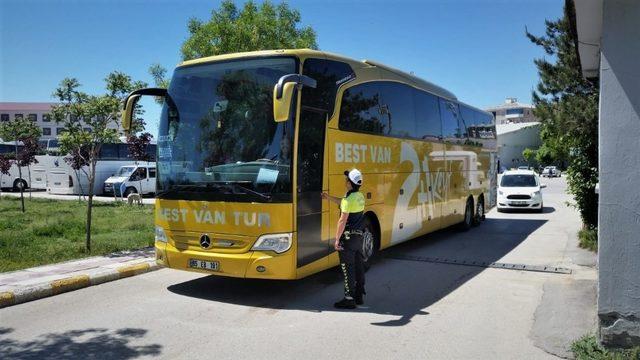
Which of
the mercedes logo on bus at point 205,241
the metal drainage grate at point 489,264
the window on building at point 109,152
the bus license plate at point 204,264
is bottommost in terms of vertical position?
the metal drainage grate at point 489,264

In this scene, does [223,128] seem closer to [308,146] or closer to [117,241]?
[308,146]

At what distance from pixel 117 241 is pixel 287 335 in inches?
294

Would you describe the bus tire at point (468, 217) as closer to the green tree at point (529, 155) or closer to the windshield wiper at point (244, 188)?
the windshield wiper at point (244, 188)

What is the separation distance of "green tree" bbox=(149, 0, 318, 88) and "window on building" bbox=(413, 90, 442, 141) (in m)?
6.79

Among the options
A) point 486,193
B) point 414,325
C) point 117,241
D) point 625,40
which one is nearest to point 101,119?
point 117,241

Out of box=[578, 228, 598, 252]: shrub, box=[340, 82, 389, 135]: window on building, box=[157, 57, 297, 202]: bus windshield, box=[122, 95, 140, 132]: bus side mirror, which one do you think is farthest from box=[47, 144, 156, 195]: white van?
box=[578, 228, 598, 252]: shrub

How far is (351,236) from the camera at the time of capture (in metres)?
6.63

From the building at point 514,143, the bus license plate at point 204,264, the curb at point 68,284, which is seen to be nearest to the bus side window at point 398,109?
the bus license plate at point 204,264

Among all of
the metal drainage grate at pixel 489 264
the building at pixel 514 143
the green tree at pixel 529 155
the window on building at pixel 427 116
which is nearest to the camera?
the metal drainage grate at pixel 489 264

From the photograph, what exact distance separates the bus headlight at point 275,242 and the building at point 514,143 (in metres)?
84.9

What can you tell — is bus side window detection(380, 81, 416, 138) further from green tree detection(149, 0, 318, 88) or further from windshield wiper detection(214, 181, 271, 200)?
green tree detection(149, 0, 318, 88)

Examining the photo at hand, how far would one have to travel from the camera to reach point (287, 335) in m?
5.67

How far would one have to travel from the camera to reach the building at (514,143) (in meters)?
88.6

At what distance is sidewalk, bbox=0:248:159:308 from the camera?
287 inches
